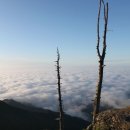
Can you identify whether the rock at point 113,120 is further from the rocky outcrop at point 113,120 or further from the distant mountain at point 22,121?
the distant mountain at point 22,121

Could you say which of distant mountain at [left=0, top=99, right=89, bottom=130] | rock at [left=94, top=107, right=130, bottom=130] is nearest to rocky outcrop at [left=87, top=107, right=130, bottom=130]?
rock at [left=94, top=107, right=130, bottom=130]

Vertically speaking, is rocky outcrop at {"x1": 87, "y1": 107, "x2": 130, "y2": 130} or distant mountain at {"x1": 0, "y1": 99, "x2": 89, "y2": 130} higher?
rocky outcrop at {"x1": 87, "y1": 107, "x2": 130, "y2": 130}

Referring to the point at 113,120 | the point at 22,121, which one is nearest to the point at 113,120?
the point at 113,120

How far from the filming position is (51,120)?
19762cm

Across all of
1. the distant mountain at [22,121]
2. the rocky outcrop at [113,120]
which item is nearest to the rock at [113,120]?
the rocky outcrop at [113,120]

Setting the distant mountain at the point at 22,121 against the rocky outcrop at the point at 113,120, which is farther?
the distant mountain at the point at 22,121

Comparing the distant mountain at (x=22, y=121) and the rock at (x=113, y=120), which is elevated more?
the rock at (x=113, y=120)

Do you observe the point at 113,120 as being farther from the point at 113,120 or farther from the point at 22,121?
Result: the point at 22,121

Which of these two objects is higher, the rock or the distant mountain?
the rock

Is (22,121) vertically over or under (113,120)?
under

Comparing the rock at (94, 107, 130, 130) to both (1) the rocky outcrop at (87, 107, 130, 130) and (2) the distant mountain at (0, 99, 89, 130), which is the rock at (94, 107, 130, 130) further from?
(2) the distant mountain at (0, 99, 89, 130)

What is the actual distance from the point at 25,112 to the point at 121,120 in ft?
570

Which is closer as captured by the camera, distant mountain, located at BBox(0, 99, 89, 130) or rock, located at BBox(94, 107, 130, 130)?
rock, located at BBox(94, 107, 130, 130)

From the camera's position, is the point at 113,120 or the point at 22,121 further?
the point at 22,121
